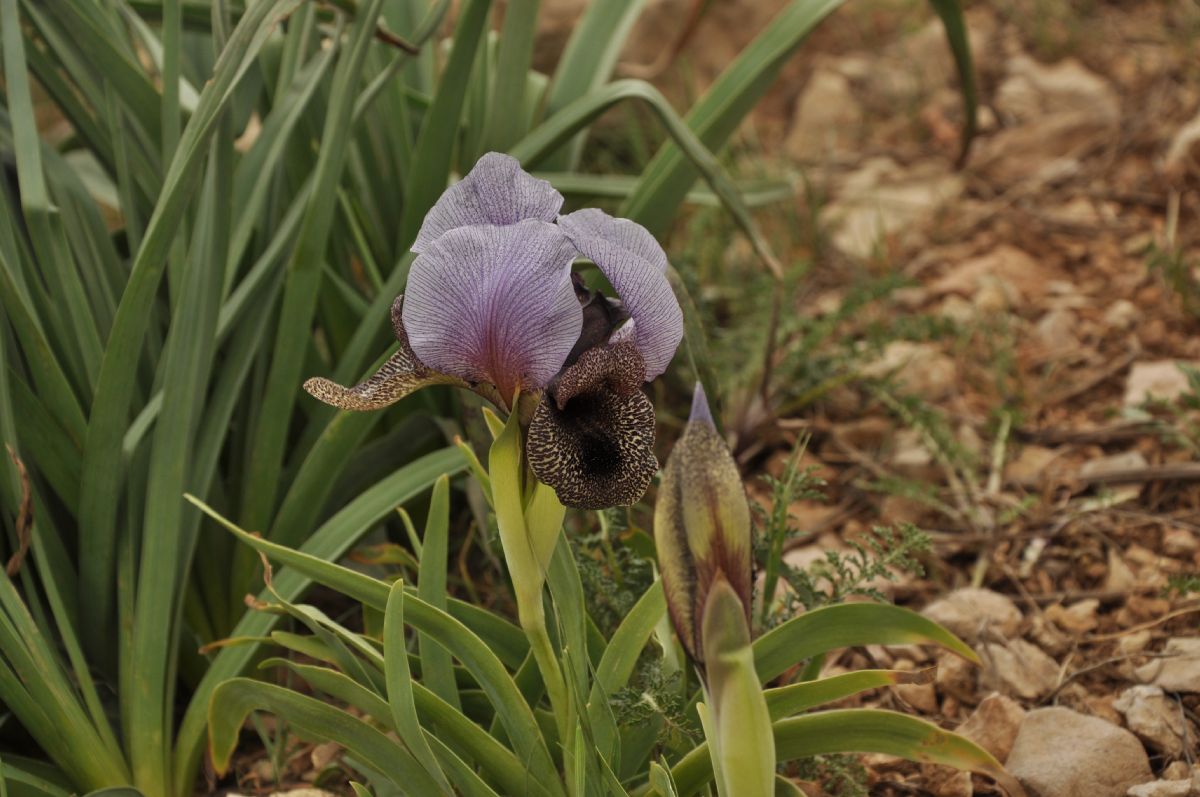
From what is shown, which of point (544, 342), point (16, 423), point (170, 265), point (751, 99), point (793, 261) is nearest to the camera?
point (544, 342)

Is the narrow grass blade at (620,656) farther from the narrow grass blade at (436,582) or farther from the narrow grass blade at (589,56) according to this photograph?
the narrow grass blade at (589,56)

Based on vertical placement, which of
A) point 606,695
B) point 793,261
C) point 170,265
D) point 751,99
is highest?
point 751,99

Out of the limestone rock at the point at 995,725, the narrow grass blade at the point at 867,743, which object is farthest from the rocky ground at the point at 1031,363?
the narrow grass blade at the point at 867,743

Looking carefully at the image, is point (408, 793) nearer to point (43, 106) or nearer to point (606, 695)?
point (606, 695)

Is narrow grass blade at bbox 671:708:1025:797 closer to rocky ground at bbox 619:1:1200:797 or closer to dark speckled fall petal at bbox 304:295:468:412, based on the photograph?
rocky ground at bbox 619:1:1200:797

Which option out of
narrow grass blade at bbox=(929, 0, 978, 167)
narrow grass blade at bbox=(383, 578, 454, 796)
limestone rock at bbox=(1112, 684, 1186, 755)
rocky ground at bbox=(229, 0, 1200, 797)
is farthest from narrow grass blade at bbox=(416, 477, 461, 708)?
narrow grass blade at bbox=(929, 0, 978, 167)

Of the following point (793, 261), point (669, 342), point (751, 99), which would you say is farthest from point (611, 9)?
point (669, 342)

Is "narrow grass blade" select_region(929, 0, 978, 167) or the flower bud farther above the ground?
"narrow grass blade" select_region(929, 0, 978, 167)
